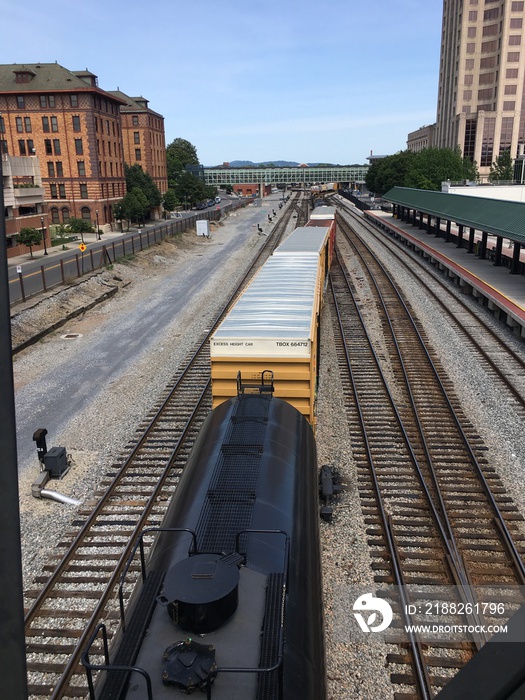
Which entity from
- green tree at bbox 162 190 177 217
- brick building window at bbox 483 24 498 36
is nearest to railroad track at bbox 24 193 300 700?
green tree at bbox 162 190 177 217

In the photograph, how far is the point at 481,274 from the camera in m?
33.6

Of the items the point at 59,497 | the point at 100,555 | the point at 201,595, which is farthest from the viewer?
the point at 59,497

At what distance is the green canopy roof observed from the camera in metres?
28.9

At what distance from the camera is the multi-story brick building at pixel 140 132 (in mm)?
89000

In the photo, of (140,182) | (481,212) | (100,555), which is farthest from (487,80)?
(100,555)

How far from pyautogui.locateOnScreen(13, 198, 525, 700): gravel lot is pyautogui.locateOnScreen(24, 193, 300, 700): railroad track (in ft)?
1.83

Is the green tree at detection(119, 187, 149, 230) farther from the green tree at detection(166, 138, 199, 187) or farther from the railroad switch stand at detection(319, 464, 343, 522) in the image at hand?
the green tree at detection(166, 138, 199, 187)

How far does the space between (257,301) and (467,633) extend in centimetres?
872

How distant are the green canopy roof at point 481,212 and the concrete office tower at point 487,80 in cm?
7065

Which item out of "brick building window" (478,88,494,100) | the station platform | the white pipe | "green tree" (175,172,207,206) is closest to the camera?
the white pipe

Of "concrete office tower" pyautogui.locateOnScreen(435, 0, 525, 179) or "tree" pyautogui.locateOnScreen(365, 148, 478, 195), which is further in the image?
"concrete office tower" pyautogui.locateOnScreen(435, 0, 525, 179)

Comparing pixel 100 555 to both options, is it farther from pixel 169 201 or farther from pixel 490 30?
pixel 490 30

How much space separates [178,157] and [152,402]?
5795 inches

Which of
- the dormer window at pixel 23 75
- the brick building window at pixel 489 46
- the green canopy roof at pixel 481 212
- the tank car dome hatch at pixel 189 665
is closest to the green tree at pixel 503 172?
the green canopy roof at pixel 481 212
